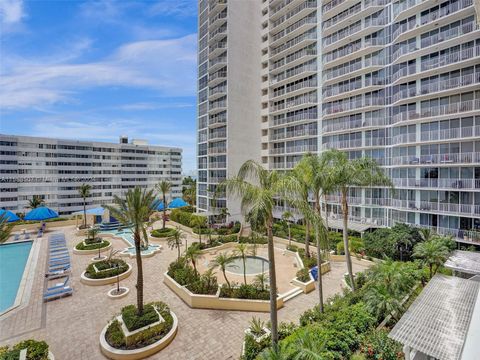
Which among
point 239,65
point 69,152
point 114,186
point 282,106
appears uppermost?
point 239,65

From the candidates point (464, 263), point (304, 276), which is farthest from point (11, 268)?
point (464, 263)

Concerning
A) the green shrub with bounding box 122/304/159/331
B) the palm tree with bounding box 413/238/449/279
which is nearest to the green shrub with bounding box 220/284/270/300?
the green shrub with bounding box 122/304/159/331

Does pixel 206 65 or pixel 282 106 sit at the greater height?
pixel 206 65

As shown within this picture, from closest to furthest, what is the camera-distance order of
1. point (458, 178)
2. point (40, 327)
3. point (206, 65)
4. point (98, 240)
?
1. point (40, 327)
2. point (458, 178)
3. point (98, 240)
4. point (206, 65)

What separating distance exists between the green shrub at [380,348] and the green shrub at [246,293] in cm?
655

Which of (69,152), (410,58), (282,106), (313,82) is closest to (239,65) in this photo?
(282,106)

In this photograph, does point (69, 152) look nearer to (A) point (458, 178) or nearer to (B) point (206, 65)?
(B) point (206, 65)

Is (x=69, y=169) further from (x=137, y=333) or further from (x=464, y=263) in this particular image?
(x=464, y=263)

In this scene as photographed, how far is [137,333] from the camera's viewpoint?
11.8 m

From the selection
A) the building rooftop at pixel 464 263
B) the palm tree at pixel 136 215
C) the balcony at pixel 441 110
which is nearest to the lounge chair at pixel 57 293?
the palm tree at pixel 136 215

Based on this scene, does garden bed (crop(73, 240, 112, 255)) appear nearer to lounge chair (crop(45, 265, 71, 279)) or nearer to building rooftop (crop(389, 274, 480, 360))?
lounge chair (crop(45, 265, 71, 279))

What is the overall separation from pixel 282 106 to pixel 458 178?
2457 cm

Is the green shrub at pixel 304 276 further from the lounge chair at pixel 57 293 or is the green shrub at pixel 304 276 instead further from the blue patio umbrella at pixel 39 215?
the blue patio umbrella at pixel 39 215

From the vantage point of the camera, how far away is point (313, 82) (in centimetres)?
3488
